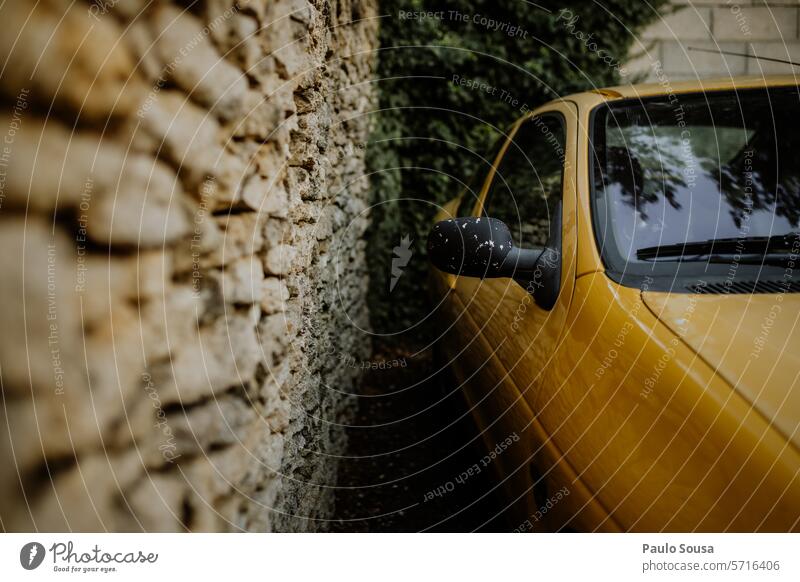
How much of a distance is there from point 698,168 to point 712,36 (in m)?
4.18

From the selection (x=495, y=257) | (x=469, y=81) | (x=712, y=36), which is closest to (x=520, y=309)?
(x=495, y=257)

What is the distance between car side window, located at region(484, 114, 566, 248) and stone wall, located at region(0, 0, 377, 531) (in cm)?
97

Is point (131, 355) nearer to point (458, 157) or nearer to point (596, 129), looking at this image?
point (596, 129)

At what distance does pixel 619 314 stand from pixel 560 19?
13.2 feet

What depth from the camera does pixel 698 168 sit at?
1.85 m

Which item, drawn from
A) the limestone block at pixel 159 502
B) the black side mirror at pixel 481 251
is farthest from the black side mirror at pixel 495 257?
the limestone block at pixel 159 502

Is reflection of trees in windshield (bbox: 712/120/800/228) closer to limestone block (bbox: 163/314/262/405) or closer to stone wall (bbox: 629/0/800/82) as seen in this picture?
limestone block (bbox: 163/314/262/405)

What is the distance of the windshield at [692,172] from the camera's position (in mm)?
1607

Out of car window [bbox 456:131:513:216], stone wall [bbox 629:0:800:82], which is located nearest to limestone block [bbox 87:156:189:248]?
car window [bbox 456:131:513:216]

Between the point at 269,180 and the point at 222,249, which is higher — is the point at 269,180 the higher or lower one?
the higher one

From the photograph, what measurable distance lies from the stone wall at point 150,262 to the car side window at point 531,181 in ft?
3.18

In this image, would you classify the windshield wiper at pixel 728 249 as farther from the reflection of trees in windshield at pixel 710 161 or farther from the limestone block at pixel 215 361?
the limestone block at pixel 215 361
